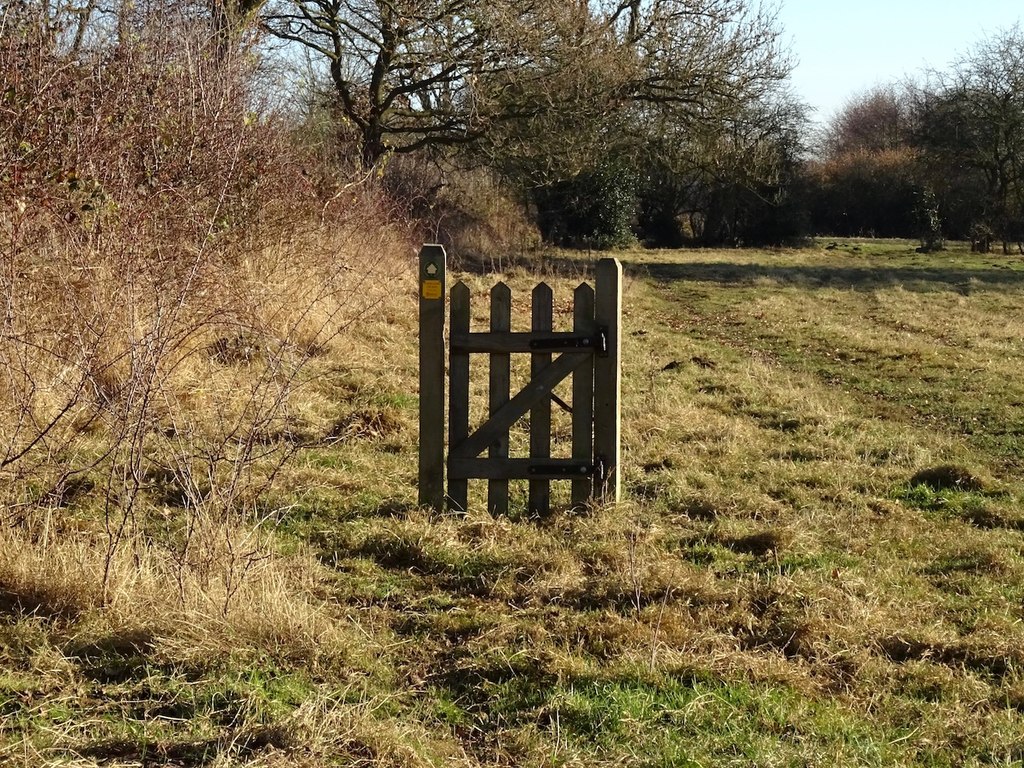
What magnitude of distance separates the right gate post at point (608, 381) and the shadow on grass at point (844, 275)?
59.8 ft

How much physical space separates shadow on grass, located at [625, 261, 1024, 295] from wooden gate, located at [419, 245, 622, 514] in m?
18.3

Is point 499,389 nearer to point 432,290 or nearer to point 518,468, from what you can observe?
point 518,468

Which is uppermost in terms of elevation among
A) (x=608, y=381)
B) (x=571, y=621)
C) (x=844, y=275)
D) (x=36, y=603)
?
(x=844, y=275)

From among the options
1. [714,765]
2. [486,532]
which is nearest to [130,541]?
[486,532]

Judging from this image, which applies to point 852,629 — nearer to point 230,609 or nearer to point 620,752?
point 620,752

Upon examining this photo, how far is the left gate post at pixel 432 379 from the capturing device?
6.21m

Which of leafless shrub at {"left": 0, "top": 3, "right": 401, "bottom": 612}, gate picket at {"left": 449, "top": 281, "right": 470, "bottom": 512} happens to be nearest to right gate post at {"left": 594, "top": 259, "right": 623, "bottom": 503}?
gate picket at {"left": 449, "top": 281, "right": 470, "bottom": 512}

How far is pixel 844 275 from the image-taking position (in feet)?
86.3

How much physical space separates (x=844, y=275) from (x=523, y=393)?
22.0 meters

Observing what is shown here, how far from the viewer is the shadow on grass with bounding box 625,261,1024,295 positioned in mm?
23719

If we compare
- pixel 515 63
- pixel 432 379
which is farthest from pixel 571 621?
pixel 515 63

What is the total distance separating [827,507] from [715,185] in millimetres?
34409

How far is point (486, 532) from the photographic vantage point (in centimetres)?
586

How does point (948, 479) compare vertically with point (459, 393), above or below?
below
